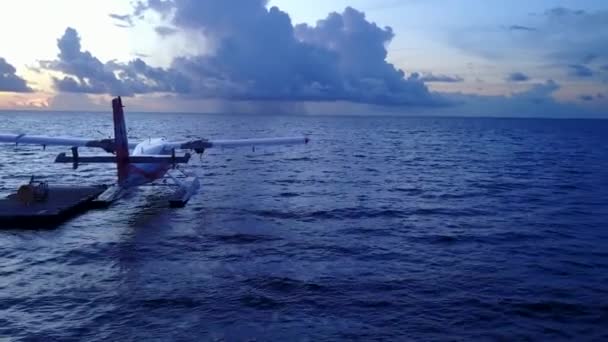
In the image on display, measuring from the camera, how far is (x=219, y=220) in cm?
2686

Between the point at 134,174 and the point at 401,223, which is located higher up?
the point at 134,174

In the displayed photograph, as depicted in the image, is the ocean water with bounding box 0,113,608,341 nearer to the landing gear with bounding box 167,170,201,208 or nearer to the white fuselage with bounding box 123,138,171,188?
the landing gear with bounding box 167,170,201,208

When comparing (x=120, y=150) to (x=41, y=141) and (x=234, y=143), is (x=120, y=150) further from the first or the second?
(x=41, y=141)

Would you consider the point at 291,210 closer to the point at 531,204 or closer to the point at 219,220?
the point at 219,220

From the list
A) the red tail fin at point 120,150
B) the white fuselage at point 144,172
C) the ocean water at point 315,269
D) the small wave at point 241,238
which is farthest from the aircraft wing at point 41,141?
the small wave at point 241,238

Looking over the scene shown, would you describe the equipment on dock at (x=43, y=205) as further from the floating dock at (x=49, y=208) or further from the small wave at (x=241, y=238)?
the small wave at (x=241, y=238)

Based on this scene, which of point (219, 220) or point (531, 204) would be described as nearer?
point (219, 220)

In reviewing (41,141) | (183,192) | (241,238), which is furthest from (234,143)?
(241,238)

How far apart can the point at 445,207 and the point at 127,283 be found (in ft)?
70.0

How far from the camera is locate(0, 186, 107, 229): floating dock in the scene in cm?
2416

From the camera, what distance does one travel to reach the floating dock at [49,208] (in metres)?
24.2

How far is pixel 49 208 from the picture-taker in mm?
26109

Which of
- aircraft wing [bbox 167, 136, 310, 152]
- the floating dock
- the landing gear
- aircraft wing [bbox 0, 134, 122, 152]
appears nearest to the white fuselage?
the landing gear

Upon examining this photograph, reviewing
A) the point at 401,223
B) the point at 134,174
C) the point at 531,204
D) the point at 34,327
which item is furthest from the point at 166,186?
the point at 531,204
